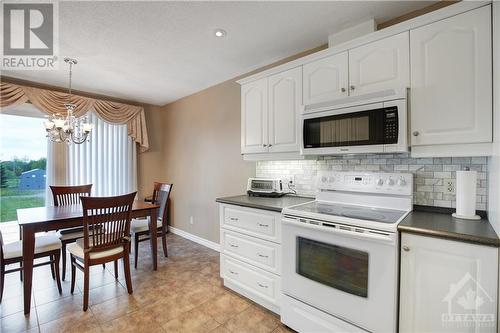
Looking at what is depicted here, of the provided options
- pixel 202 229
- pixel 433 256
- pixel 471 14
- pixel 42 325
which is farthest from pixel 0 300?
pixel 471 14

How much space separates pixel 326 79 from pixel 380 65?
16.6 inches

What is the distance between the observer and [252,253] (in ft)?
7.18

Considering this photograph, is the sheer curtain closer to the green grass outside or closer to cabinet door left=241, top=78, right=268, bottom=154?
the green grass outside

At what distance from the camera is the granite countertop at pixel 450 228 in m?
1.19

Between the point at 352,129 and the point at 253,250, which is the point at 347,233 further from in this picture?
the point at 253,250

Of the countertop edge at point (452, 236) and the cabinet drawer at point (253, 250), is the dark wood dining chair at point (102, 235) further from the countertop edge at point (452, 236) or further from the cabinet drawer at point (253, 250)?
the countertop edge at point (452, 236)

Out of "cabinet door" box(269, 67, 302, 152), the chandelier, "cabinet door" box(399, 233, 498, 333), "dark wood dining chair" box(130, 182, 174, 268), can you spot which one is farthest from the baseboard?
"cabinet door" box(399, 233, 498, 333)

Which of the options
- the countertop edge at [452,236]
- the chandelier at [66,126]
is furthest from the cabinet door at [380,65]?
the chandelier at [66,126]

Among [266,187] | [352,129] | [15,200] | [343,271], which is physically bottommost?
[343,271]

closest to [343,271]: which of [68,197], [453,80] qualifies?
[453,80]

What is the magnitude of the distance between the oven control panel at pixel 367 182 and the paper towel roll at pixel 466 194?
0.29 m

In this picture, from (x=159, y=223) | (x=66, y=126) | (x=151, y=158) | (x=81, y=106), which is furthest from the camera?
(x=151, y=158)

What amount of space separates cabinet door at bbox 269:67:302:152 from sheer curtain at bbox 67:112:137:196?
3.06m

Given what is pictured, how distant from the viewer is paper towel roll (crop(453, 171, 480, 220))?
149cm
